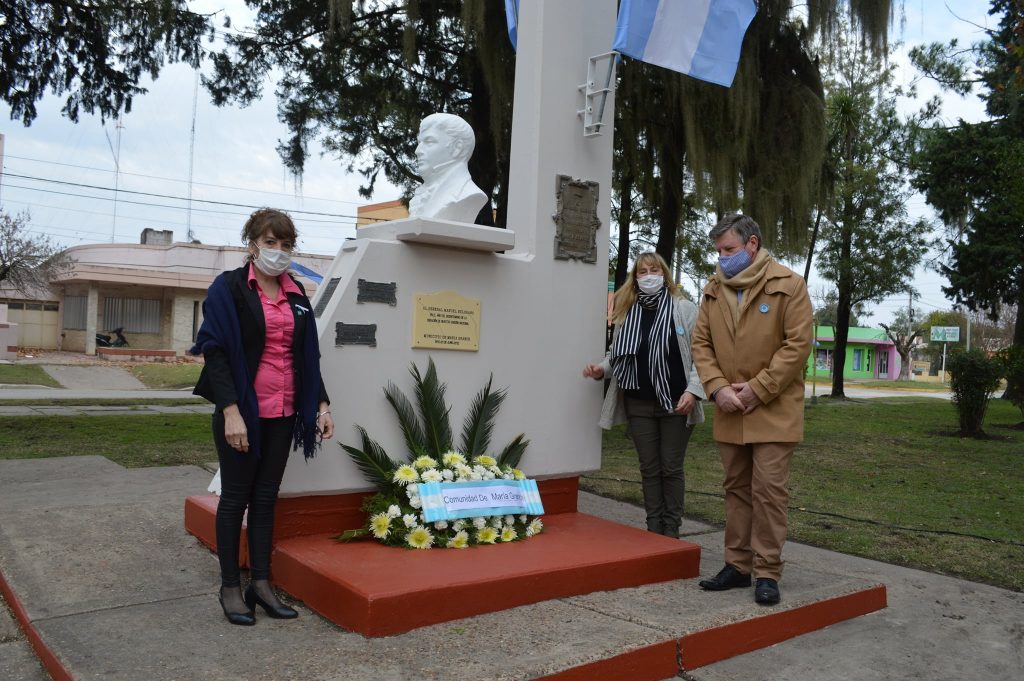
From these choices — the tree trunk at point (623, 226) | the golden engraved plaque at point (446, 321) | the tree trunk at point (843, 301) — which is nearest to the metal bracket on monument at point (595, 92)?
the golden engraved plaque at point (446, 321)

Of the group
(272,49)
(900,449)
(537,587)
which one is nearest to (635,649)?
(537,587)

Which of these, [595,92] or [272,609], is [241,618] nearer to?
[272,609]

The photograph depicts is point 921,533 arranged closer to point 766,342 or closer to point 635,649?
point 766,342

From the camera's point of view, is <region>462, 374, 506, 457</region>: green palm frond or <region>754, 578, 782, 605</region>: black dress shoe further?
<region>462, 374, 506, 457</region>: green palm frond

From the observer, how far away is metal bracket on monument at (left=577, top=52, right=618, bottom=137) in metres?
5.36

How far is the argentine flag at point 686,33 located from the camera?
5.44m

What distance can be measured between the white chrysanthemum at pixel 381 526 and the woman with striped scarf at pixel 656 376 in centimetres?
153

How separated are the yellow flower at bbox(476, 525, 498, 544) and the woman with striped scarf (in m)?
1.03

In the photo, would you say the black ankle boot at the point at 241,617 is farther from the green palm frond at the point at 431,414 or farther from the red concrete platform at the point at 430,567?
the green palm frond at the point at 431,414

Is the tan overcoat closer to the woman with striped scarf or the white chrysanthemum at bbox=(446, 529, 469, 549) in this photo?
the woman with striped scarf

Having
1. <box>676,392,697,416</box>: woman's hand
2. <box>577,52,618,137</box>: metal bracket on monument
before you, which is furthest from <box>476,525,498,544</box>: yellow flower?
<box>577,52,618,137</box>: metal bracket on monument

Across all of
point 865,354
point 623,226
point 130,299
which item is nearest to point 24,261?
point 130,299

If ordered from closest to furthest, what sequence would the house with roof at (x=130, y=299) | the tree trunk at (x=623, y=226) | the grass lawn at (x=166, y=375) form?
the tree trunk at (x=623, y=226), the grass lawn at (x=166, y=375), the house with roof at (x=130, y=299)

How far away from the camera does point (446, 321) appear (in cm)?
482
